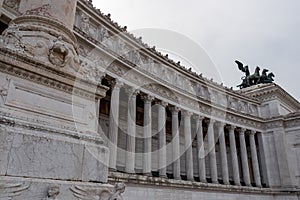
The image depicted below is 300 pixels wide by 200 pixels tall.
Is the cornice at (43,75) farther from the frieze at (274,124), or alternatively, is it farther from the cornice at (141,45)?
the frieze at (274,124)

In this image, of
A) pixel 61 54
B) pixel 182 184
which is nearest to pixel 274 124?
pixel 182 184

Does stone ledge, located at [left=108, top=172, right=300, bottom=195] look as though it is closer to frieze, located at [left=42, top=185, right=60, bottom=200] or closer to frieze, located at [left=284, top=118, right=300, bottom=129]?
frieze, located at [left=284, top=118, right=300, bottom=129]

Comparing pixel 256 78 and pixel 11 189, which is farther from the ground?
pixel 256 78

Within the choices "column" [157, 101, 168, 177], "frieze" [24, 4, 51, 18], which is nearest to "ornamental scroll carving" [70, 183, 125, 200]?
"frieze" [24, 4, 51, 18]

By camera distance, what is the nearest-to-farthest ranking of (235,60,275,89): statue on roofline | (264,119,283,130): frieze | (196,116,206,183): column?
(196,116,206,183): column, (264,119,283,130): frieze, (235,60,275,89): statue on roofline

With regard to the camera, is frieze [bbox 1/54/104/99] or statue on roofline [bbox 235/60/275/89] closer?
frieze [bbox 1/54/104/99]

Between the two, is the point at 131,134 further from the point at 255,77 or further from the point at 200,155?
the point at 255,77

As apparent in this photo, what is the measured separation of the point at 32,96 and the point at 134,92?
22572 millimetres

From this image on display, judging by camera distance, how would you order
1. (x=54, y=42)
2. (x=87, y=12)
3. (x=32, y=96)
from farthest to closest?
(x=87, y=12), (x=54, y=42), (x=32, y=96)

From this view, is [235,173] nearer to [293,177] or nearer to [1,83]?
[293,177]

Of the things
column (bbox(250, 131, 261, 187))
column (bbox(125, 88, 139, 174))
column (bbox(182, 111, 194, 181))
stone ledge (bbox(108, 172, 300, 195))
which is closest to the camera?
stone ledge (bbox(108, 172, 300, 195))

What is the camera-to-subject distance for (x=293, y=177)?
39.5m

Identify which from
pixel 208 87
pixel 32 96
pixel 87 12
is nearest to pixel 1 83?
pixel 32 96

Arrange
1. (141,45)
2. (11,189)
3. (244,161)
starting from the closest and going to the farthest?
(11,189) < (141,45) < (244,161)
